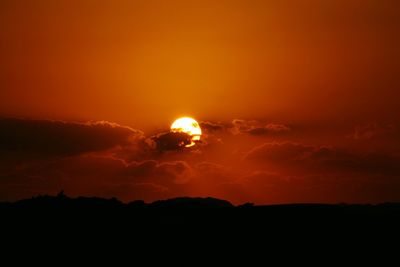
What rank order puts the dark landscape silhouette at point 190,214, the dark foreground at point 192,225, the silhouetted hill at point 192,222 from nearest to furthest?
the dark foreground at point 192,225 < the silhouetted hill at point 192,222 < the dark landscape silhouette at point 190,214

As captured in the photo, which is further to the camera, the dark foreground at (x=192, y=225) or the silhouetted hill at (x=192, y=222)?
the silhouetted hill at (x=192, y=222)

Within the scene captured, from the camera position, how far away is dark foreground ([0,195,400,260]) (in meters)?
81.9

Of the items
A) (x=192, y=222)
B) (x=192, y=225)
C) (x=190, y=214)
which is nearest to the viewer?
(x=192, y=225)

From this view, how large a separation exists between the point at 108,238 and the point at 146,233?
525 cm

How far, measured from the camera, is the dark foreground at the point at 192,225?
81.9 metres

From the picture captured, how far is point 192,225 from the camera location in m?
87.8

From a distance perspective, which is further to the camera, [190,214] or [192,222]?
[190,214]

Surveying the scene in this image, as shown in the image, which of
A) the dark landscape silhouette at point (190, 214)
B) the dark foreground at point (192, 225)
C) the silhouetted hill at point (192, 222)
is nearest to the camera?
the dark foreground at point (192, 225)

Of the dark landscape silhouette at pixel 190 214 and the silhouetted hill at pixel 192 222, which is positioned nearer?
the silhouetted hill at pixel 192 222

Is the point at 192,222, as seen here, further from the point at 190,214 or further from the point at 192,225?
the point at 190,214

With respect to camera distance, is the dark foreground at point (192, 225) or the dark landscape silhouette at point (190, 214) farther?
the dark landscape silhouette at point (190, 214)

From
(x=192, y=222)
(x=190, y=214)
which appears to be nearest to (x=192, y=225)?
(x=192, y=222)

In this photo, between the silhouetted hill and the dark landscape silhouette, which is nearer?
the silhouetted hill

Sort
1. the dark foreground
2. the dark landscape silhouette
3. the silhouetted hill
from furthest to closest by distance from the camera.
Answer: the dark landscape silhouette < the silhouetted hill < the dark foreground
